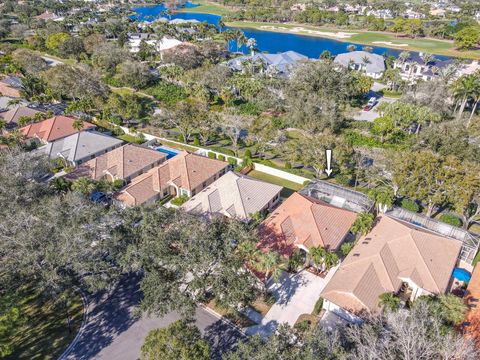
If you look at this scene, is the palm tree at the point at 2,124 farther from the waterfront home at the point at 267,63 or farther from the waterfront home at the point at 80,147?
the waterfront home at the point at 267,63

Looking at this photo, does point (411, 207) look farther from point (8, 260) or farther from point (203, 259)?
point (8, 260)

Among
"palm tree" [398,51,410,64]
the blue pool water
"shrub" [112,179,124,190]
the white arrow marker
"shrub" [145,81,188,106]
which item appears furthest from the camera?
"palm tree" [398,51,410,64]

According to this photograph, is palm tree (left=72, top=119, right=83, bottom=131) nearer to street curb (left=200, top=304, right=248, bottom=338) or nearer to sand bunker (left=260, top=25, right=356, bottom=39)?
street curb (left=200, top=304, right=248, bottom=338)

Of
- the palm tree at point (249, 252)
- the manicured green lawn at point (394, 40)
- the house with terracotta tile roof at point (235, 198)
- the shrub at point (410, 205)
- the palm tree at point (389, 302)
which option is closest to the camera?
the palm tree at point (389, 302)

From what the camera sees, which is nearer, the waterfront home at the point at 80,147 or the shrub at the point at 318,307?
the shrub at the point at 318,307

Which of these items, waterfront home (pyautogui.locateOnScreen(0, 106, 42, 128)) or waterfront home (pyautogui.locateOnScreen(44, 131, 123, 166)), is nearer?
waterfront home (pyautogui.locateOnScreen(44, 131, 123, 166))

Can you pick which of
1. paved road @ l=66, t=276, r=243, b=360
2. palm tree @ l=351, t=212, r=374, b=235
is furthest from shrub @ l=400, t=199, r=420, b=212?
paved road @ l=66, t=276, r=243, b=360

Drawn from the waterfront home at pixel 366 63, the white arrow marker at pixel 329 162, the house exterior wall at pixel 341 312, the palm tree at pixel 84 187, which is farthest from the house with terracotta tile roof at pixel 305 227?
the waterfront home at pixel 366 63

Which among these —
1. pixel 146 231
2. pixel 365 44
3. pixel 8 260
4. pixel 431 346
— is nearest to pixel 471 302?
pixel 431 346
